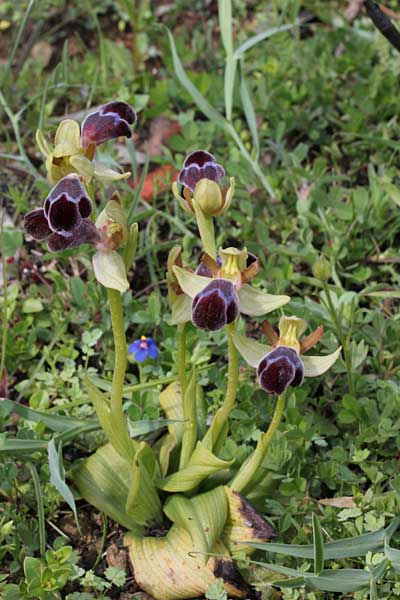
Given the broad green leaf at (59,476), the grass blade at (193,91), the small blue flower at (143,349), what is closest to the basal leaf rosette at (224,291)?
the broad green leaf at (59,476)

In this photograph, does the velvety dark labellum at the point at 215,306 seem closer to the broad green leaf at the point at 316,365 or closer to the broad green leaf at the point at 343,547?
the broad green leaf at the point at 316,365

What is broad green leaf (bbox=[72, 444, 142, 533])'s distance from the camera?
234 centimetres

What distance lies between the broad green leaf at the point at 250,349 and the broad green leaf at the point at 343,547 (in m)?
0.45

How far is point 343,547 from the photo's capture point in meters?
2.01

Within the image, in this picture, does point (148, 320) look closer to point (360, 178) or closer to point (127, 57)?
point (360, 178)

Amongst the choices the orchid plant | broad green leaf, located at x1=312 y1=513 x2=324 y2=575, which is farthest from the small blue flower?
broad green leaf, located at x1=312 y1=513 x2=324 y2=575

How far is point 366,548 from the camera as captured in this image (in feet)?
6.69

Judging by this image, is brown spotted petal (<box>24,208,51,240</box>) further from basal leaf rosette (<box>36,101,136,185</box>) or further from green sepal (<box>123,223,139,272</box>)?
green sepal (<box>123,223,139,272</box>)

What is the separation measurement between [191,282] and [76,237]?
28 cm

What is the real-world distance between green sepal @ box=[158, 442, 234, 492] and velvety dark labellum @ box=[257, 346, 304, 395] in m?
0.26

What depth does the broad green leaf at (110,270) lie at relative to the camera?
5.93 feet

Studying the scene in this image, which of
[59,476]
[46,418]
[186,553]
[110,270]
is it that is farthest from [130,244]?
[186,553]

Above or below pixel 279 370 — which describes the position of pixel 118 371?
below

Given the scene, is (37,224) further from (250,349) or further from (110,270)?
(250,349)
